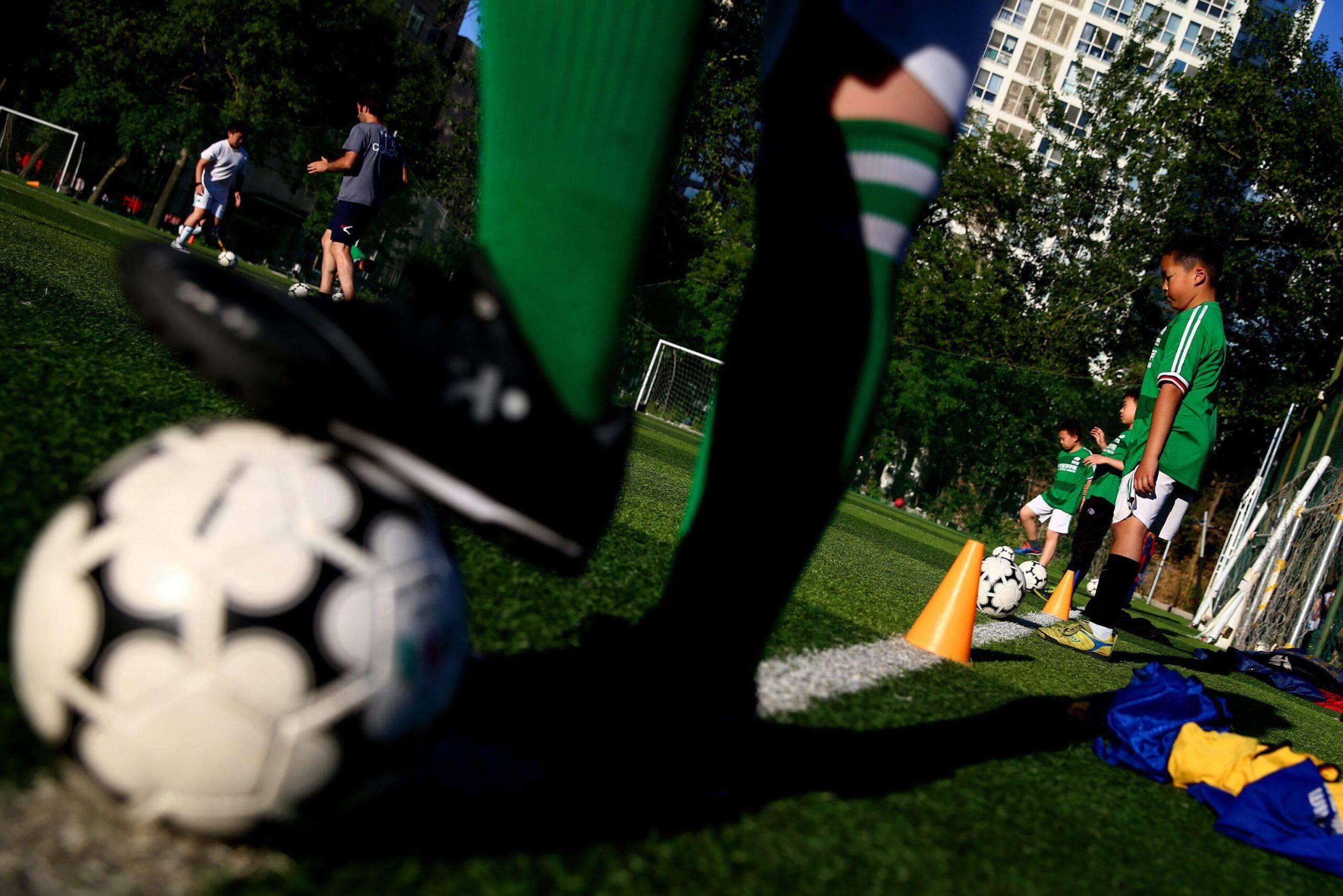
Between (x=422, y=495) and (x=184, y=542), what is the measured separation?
240 millimetres

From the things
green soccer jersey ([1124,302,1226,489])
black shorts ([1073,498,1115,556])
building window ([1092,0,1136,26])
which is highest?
building window ([1092,0,1136,26])

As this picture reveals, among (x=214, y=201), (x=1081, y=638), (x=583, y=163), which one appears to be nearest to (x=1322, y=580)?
(x=1081, y=638)

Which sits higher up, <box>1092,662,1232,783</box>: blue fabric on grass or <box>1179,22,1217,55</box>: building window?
<box>1179,22,1217,55</box>: building window

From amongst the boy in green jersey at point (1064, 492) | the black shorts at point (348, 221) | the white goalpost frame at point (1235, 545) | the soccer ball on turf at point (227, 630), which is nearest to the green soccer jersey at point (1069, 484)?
the boy in green jersey at point (1064, 492)

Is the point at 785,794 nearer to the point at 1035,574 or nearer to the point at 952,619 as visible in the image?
the point at 952,619

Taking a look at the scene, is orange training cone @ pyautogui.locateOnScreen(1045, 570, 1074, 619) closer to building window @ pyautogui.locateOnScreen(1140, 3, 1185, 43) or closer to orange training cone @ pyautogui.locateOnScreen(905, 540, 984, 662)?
orange training cone @ pyautogui.locateOnScreen(905, 540, 984, 662)

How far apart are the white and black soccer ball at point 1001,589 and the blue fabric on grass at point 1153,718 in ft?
9.01

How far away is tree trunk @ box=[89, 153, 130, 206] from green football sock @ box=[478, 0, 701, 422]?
38455 millimetres

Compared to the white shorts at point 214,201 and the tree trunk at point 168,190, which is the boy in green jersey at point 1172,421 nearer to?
the white shorts at point 214,201

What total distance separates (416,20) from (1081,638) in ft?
196

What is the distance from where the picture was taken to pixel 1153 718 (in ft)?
8.82

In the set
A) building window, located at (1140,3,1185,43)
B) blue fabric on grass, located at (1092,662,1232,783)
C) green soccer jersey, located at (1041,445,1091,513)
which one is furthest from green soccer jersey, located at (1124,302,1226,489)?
building window, located at (1140,3,1185,43)

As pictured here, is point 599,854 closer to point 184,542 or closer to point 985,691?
point 184,542

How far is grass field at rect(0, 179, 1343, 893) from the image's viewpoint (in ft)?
3.43
